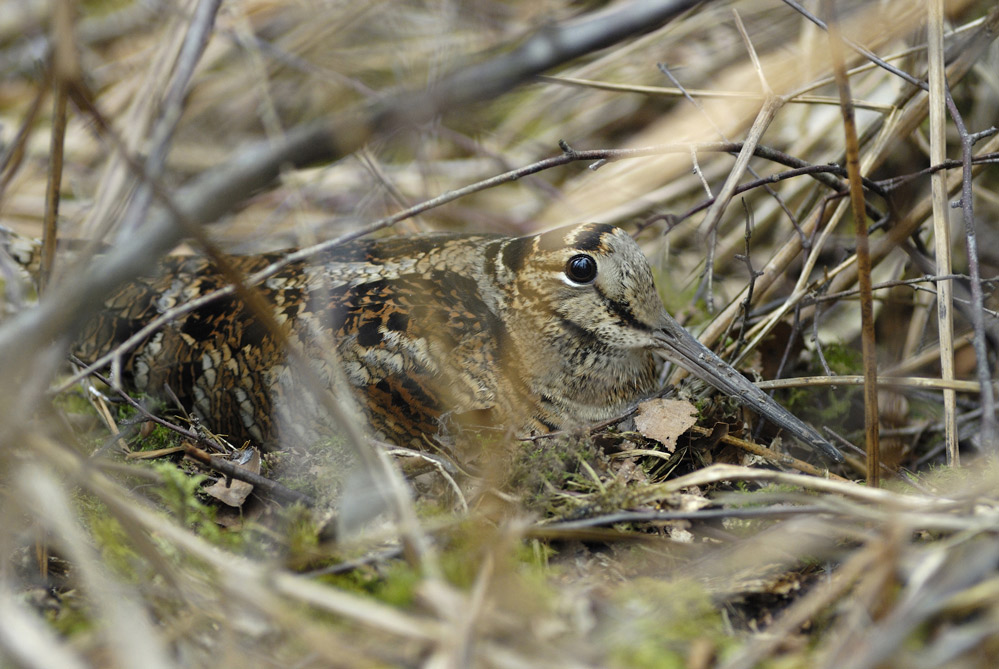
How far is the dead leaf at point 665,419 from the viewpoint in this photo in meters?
2.40

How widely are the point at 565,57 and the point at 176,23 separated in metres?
2.75

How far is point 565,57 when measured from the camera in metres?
1.63

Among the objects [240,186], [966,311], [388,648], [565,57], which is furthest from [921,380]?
[240,186]

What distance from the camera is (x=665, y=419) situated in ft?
8.07

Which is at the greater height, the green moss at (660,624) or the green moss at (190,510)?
the green moss at (190,510)

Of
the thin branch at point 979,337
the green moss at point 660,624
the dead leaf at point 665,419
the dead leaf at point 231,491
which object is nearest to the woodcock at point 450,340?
the dead leaf at point 665,419

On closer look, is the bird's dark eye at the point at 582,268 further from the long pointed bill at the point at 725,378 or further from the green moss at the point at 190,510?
the green moss at the point at 190,510

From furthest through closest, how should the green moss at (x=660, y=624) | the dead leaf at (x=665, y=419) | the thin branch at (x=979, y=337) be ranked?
1. the dead leaf at (x=665, y=419)
2. the thin branch at (x=979, y=337)
3. the green moss at (x=660, y=624)

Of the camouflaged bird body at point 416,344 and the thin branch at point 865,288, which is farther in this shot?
the camouflaged bird body at point 416,344

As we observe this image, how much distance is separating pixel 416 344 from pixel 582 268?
584 millimetres

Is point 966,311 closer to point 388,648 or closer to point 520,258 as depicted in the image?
point 520,258

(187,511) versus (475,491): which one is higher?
(187,511)

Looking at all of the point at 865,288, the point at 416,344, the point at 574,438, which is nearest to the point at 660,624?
the point at 574,438

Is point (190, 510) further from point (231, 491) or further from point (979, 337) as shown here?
point (979, 337)
